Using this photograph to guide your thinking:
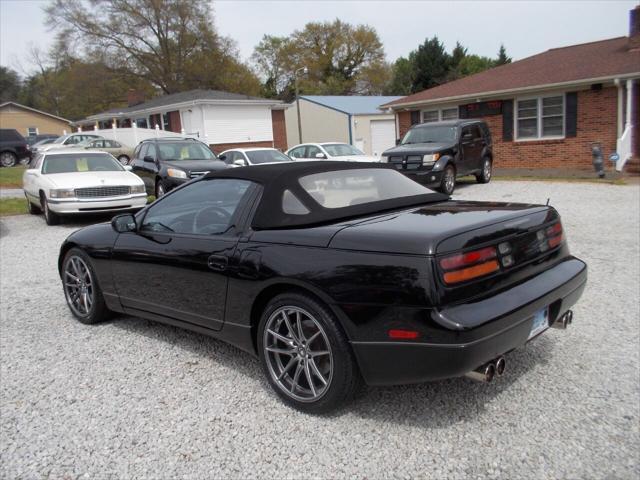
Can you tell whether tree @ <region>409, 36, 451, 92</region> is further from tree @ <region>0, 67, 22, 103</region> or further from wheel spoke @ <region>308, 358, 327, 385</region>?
tree @ <region>0, 67, 22, 103</region>

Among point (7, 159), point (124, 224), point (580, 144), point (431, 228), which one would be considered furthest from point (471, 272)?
point (7, 159)

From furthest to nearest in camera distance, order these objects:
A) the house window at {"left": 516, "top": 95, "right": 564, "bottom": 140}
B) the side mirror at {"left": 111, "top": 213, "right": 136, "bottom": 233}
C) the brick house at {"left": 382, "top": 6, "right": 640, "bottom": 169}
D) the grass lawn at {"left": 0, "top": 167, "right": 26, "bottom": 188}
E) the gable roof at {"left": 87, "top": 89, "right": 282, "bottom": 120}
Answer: the gable roof at {"left": 87, "top": 89, "right": 282, "bottom": 120} → the grass lawn at {"left": 0, "top": 167, "right": 26, "bottom": 188} → the house window at {"left": 516, "top": 95, "right": 564, "bottom": 140} → the brick house at {"left": 382, "top": 6, "right": 640, "bottom": 169} → the side mirror at {"left": 111, "top": 213, "right": 136, "bottom": 233}

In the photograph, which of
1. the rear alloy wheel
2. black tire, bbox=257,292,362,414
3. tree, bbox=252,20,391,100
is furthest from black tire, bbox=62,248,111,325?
tree, bbox=252,20,391,100

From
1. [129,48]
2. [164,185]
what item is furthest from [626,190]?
[129,48]

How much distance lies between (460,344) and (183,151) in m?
12.2

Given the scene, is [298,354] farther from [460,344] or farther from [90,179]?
[90,179]

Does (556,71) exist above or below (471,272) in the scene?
above

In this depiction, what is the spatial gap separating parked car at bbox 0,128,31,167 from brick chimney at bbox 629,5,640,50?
96.5 ft

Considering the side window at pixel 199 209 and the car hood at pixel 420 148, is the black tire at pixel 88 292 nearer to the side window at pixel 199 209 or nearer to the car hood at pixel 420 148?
the side window at pixel 199 209

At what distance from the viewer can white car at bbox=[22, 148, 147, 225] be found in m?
10.7

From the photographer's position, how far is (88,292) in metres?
4.96

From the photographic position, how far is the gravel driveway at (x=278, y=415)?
2779 mm

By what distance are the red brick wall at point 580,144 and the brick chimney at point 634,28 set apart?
3308 millimetres

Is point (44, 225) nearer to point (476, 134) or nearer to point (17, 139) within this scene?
point (476, 134)
